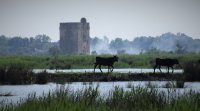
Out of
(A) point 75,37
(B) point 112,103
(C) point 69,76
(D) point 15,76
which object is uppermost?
(A) point 75,37

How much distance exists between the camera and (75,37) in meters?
127

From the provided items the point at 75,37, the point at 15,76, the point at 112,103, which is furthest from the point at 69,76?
the point at 75,37

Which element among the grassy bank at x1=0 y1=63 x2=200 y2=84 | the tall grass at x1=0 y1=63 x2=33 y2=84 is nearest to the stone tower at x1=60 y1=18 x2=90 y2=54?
the grassy bank at x1=0 y1=63 x2=200 y2=84

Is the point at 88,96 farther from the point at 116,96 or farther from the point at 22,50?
the point at 22,50

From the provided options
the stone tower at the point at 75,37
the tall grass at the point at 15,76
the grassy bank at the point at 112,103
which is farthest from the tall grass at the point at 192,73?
the stone tower at the point at 75,37

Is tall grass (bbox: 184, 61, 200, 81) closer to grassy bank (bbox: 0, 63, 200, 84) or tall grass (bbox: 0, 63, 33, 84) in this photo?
grassy bank (bbox: 0, 63, 200, 84)

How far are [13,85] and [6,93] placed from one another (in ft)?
15.1

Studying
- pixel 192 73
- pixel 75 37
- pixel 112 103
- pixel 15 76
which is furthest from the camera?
pixel 75 37

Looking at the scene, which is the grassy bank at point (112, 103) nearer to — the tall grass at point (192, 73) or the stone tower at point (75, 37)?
the tall grass at point (192, 73)

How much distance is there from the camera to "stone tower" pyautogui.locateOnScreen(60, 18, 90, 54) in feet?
416

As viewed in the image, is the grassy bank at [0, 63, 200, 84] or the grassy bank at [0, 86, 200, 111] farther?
the grassy bank at [0, 63, 200, 84]

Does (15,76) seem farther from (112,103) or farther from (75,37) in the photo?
(75,37)

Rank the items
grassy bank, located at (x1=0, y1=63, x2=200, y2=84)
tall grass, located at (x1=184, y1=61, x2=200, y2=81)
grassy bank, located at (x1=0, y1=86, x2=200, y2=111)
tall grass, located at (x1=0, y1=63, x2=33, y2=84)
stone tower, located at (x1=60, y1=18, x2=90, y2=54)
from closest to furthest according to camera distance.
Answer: grassy bank, located at (x1=0, y1=86, x2=200, y2=111) < tall grass, located at (x1=0, y1=63, x2=33, y2=84) < grassy bank, located at (x1=0, y1=63, x2=200, y2=84) < tall grass, located at (x1=184, y1=61, x2=200, y2=81) < stone tower, located at (x1=60, y1=18, x2=90, y2=54)

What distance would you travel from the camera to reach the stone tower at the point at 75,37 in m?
127
